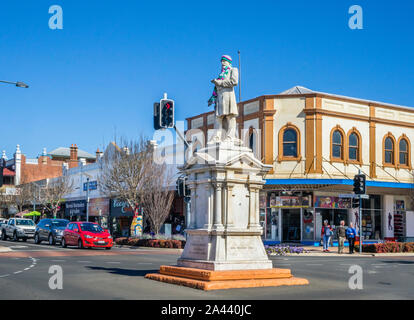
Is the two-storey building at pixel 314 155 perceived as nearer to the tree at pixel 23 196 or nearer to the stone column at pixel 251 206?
the stone column at pixel 251 206

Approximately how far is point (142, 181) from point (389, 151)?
54.2 feet

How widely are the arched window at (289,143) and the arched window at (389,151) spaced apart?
6783mm

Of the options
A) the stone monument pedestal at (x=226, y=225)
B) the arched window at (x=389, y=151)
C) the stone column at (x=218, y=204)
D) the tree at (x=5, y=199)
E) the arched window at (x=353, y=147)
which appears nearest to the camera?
the stone monument pedestal at (x=226, y=225)

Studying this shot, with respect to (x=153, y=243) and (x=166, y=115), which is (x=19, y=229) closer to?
(x=153, y=243)

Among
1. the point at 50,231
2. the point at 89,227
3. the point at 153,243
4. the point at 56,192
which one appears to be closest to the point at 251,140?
the point at 153,243

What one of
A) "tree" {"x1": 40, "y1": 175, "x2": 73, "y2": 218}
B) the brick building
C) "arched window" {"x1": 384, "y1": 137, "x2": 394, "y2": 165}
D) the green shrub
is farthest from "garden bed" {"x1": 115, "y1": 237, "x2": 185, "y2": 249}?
the brick building

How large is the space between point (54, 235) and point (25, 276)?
777 inches

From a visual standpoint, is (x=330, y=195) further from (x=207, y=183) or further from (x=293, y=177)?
(x=207, y=183)

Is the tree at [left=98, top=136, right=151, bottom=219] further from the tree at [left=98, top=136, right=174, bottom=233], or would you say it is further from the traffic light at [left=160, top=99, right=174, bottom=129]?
the traffic light at [left=160, top=99, right=174, bottom=129]

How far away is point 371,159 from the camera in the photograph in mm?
35531

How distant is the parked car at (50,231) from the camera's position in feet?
108

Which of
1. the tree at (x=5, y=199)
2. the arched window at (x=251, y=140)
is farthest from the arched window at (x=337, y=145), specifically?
the tree at (x=5, y=199)

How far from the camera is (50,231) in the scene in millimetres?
33406
